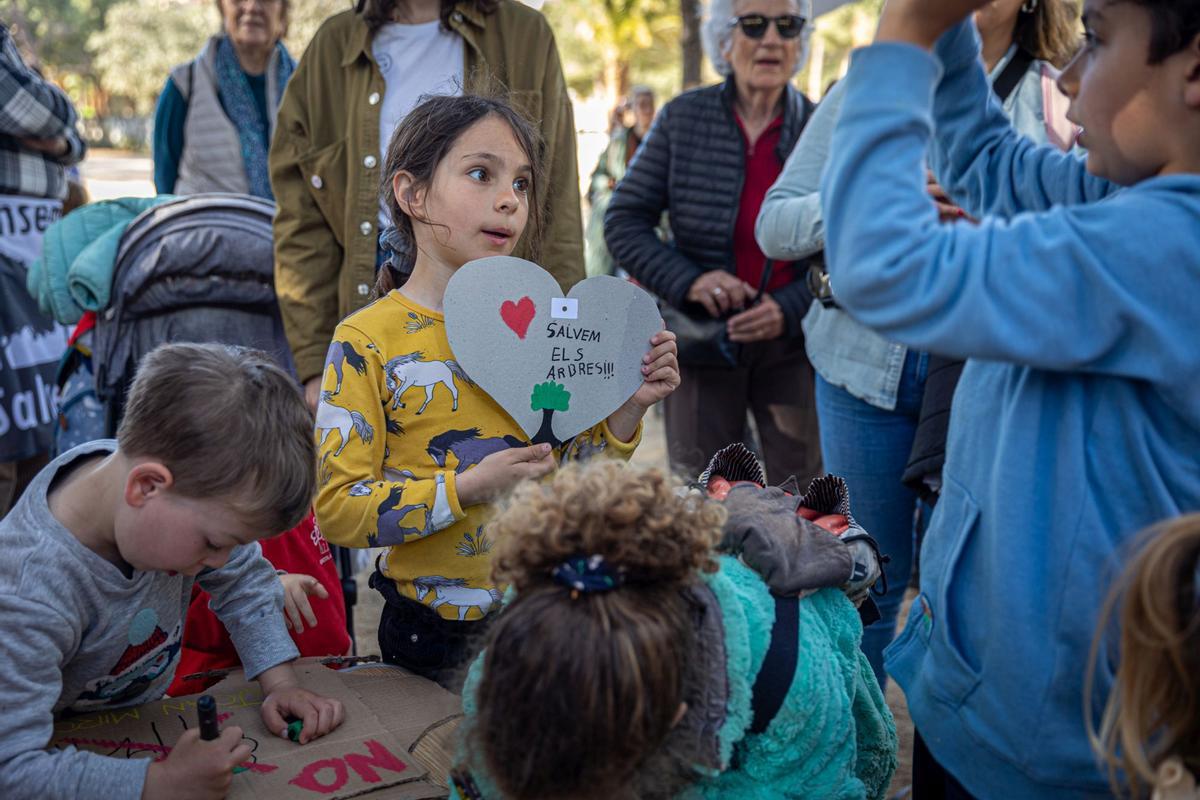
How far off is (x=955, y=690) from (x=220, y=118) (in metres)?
3.78

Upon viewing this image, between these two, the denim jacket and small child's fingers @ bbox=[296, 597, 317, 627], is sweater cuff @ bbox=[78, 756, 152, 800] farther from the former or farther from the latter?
the denim jacket

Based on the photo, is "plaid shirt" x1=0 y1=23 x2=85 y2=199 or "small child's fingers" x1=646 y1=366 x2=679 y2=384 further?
"plaid shirt" x1=0 y1=23 x2=85 y2=199

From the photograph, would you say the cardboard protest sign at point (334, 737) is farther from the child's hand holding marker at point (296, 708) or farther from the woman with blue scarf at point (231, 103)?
the woman with blue scarf at point (231, 103)

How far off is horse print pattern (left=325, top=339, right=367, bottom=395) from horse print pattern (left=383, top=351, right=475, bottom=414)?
0.05 metres

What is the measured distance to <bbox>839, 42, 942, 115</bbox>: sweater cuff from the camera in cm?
111

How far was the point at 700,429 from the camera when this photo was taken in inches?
134

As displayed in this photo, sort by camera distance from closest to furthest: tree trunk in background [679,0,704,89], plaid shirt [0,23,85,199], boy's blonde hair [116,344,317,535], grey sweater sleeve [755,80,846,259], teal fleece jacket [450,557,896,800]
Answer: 1. teal fleece jacket [450,557,896,800]
2. boy's blonde hair [116,344,317,535]
3. grey sweater sleeve [755,80,846,259]
4. plaid shirt [0,23,85,199]
5. tree trunk in background [679,0,704,89]

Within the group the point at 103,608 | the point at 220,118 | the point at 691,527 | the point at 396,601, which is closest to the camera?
the point at 691,527

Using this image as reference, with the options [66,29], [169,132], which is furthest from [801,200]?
[66,29]

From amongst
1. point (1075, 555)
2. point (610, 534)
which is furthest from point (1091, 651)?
point (610, 534)

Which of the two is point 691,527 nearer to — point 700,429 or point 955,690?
point 955,690

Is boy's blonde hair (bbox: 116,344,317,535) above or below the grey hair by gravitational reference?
below

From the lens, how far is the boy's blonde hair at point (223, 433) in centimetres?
159

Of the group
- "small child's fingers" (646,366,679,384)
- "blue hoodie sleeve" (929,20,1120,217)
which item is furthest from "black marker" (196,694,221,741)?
"blue hoodie sleeve" (929,20,1120,217)
